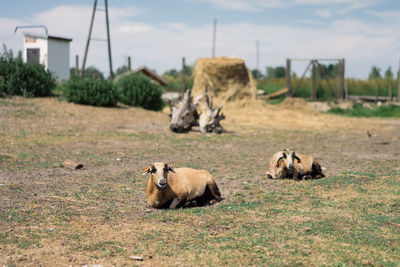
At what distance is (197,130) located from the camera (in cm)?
1942

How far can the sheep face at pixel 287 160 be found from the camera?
9.59 m

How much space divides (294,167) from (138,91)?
16.0 meters

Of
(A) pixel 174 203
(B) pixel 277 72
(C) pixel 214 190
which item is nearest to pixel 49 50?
(C) pixel 214 190

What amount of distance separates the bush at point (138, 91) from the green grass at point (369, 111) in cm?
985

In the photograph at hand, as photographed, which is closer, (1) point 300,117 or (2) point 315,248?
(2) point 315,248

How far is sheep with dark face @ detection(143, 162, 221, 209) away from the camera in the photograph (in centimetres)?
740

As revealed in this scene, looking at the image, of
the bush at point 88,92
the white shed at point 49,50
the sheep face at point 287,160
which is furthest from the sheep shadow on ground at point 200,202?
the white shed at point 49,50

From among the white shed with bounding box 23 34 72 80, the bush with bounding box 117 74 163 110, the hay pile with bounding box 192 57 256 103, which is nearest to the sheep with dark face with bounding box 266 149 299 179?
the bush with bounding box 117 74 163 110

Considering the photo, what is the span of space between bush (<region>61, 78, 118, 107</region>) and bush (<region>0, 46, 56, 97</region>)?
928 mm

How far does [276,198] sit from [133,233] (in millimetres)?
2951

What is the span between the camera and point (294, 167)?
9828 millimetres

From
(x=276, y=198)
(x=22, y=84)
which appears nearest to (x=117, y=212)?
(x=276, y=198)

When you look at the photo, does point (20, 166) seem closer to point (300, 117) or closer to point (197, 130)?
point (197, 130)

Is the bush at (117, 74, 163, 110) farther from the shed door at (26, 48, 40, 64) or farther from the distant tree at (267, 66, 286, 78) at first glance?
the distant tree at (267, 66, 286, 78)
